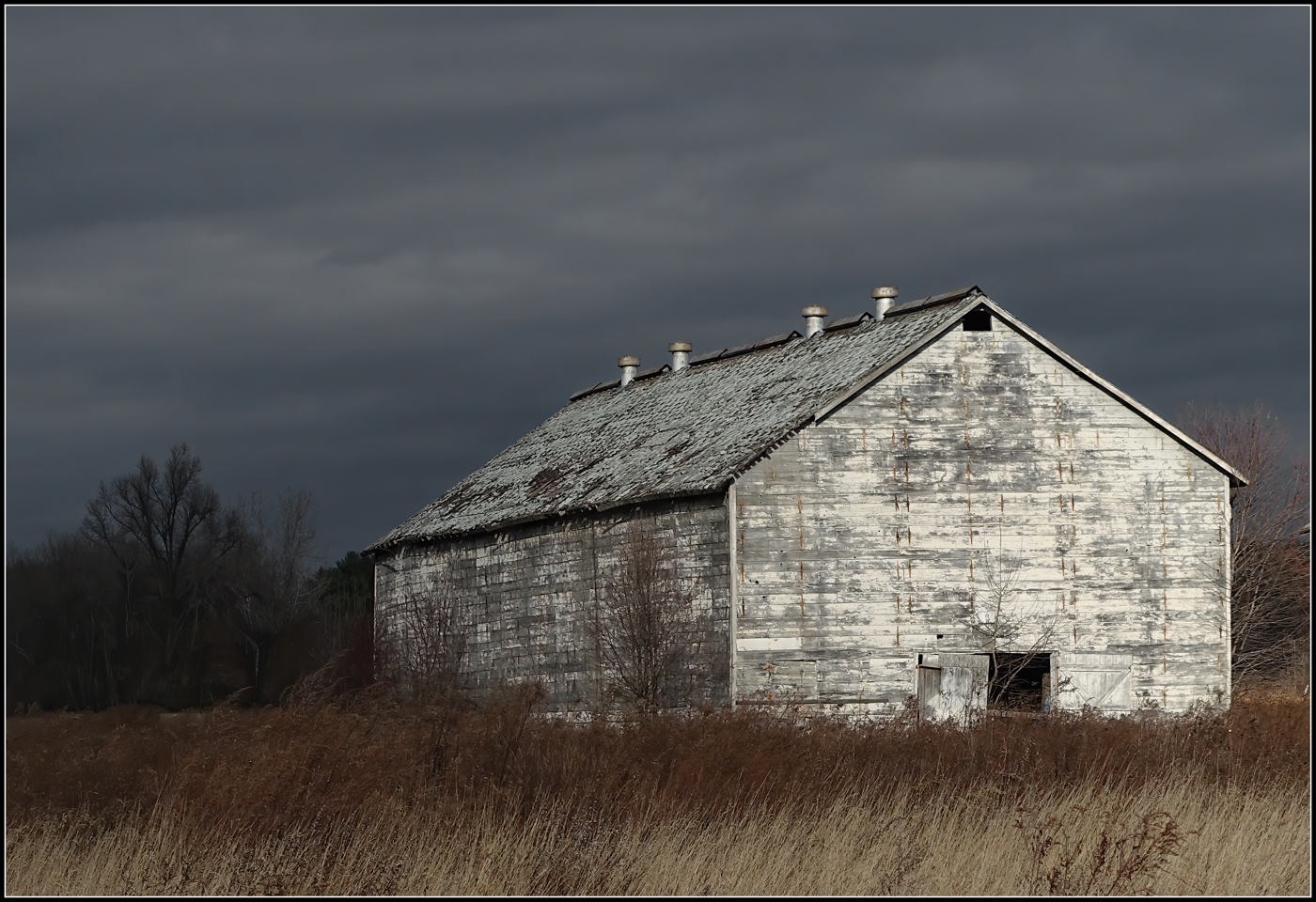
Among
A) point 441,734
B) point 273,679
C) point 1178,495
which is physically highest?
point 1178,495

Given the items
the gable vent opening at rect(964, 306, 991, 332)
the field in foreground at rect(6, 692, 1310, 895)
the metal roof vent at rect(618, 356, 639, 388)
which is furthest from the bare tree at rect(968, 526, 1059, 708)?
the metal roof vent at rect(618, 356, 639, 388)

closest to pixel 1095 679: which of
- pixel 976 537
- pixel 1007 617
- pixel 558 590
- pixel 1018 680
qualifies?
pixel 1007 617

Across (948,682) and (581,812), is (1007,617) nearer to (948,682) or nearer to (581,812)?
(948,682)

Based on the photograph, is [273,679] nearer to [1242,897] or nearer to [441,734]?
[441,734]

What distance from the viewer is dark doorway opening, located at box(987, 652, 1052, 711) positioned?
74.3 ft

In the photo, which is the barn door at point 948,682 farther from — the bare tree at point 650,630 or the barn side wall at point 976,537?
the bare tree at point 650,630

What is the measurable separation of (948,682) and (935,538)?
2040 mm

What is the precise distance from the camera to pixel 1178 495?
23.8 metres

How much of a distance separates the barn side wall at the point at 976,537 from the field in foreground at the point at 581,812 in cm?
614

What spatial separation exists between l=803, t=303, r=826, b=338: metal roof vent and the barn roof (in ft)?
0.77

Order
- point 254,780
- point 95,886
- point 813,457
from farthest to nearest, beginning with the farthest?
point 813,457 → point 254,780 → point 95,886

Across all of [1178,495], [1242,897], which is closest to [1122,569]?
[1178,495]

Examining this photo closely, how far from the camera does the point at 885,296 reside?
27266mm

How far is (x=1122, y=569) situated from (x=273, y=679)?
2426 centimetres
